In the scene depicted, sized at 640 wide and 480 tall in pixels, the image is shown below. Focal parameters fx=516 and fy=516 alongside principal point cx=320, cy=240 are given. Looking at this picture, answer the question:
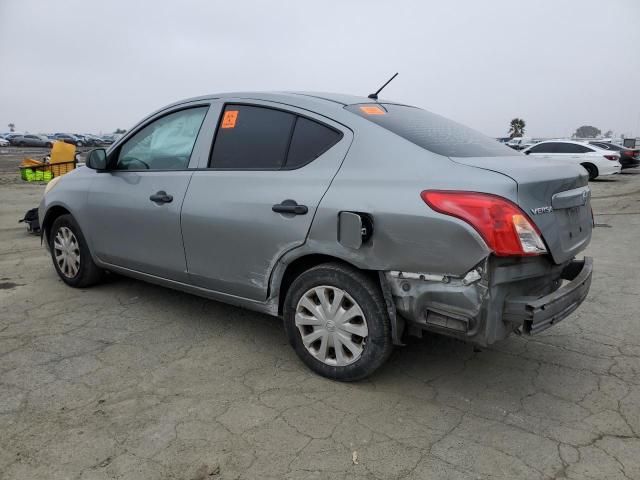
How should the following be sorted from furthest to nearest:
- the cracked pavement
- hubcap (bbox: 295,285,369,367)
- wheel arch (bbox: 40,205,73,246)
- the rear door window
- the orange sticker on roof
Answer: the rear door window < wheel arch (bbox: 40,205,73,246) < the orange sticker on roof < hubcap (bbox: 295,285,369,367) < the cracked pavement

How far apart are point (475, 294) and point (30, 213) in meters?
6.89

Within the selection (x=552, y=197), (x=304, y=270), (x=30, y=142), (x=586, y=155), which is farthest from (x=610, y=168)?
(x=30, y=142)

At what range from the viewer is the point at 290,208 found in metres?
2.90

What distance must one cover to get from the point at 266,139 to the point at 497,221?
1533mm

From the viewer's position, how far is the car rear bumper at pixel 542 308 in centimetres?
242

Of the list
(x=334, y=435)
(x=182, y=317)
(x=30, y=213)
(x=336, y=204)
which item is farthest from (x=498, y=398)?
(x=30, y=213)

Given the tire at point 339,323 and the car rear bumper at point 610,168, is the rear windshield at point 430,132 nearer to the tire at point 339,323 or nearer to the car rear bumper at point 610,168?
the tire at point 339,323

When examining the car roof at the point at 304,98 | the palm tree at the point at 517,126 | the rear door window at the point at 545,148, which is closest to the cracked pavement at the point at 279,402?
the car roof at the point at 304,98

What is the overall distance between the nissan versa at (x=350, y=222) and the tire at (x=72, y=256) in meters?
0.63

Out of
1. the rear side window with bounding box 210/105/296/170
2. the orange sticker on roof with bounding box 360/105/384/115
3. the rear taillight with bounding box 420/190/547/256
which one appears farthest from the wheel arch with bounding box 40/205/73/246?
the rear taillight with bounding box 420/190/547/256

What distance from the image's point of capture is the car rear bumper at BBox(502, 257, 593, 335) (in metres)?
2.42

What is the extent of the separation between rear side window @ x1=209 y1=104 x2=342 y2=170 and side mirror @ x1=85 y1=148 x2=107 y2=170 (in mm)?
1141

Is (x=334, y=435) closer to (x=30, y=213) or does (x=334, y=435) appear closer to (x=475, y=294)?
(x=475, y=294)

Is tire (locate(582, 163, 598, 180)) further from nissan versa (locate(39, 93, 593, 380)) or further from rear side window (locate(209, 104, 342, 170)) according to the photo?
rear side window (locate(209, 104, 342, 170))
